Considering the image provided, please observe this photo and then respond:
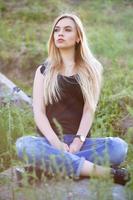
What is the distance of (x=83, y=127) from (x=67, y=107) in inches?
7.9

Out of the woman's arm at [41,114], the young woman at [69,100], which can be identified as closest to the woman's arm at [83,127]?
the young woman at [69,100]

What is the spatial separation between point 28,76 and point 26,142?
392 centimetres

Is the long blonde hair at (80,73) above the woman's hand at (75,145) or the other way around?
above

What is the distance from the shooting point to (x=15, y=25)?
10.2 m

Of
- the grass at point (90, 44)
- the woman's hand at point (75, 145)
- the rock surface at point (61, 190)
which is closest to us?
the rock surface at point (61, 190)

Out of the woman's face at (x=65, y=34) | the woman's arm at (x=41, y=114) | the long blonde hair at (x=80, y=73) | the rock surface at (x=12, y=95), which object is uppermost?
the woman's face at (x=65, y=34)

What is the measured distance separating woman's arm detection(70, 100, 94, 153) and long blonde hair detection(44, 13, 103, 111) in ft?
0.15

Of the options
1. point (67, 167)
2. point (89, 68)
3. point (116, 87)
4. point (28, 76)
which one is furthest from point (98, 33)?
point (67, 167)

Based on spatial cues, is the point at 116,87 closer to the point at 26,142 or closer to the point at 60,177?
the point at 26,142

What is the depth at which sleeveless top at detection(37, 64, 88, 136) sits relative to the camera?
5008 millimetres

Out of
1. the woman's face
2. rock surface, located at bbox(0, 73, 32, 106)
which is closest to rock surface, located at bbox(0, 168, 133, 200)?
the woman's face

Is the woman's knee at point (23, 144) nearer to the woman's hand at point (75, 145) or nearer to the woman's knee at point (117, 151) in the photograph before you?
the woman's hand at point (75, 145)

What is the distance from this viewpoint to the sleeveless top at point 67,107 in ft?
16.4

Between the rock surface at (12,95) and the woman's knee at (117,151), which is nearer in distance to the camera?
the woman's knee at (117,151)
